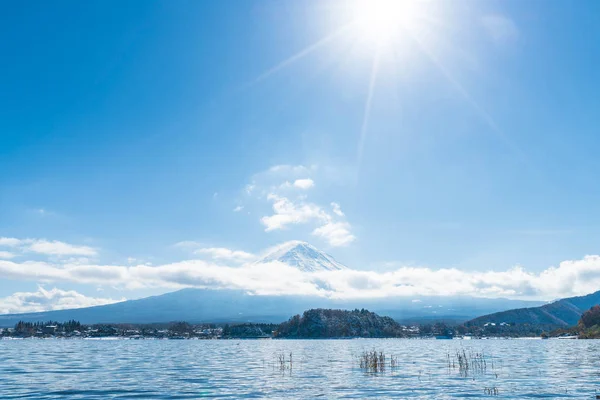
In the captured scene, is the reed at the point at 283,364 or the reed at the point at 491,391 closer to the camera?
the reed at the point at 491,391

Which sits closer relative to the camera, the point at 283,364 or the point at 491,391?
the point at 491,391

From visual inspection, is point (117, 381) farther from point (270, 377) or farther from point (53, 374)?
point (270, 377)

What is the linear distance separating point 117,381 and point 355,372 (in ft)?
106

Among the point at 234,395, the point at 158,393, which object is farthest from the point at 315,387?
the point at 158,393

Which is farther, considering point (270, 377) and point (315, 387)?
point (270, 377)

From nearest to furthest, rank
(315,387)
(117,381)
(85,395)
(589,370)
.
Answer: (85,395) < (315,387) < (117,381) < (589,370)

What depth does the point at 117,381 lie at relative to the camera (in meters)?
58.6

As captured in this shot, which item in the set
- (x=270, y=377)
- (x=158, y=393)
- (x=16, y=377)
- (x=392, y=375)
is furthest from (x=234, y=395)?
(x=16, y=377)

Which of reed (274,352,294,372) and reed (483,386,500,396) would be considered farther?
reed (274,352,294,372)

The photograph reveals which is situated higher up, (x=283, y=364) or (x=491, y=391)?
(x=283, y=364)

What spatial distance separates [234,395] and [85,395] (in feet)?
46.3

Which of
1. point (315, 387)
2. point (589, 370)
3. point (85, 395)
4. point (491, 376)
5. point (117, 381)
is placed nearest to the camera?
point (85, 395)

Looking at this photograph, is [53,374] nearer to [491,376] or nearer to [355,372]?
[355,372]

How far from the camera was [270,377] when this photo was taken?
6462 centimetres
